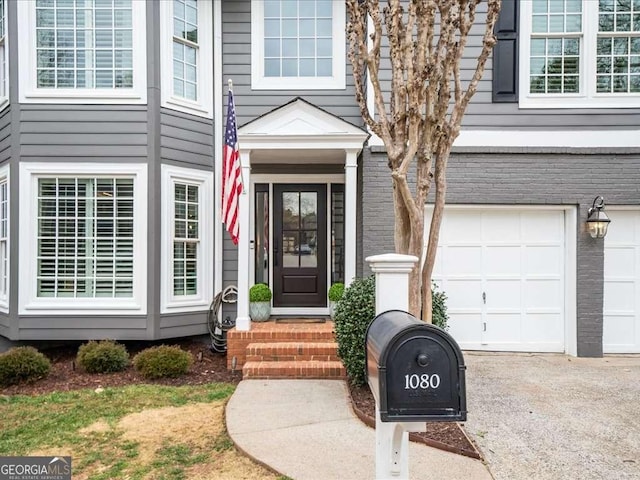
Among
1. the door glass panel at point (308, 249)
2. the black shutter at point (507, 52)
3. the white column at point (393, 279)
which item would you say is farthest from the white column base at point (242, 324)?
the black shutter at point (507, 52)

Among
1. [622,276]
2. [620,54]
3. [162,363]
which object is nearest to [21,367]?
[162,363]

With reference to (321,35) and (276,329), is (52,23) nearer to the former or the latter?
(321,35)

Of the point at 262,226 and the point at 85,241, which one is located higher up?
the point at 262,226

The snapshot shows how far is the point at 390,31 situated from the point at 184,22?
3.98 metres

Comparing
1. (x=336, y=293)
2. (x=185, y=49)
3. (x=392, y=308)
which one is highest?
(x=185, y=49)

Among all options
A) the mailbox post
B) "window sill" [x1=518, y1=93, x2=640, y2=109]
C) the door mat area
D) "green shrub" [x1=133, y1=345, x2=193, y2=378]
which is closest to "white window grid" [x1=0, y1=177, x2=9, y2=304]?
"green shrub" [x1=133, y1=345, x2=193, y2=378]

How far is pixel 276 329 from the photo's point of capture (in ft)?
18.5

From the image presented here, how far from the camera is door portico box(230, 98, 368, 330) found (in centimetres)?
561

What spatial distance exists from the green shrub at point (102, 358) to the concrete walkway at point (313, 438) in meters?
1.93

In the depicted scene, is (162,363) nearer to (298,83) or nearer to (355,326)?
(355,326)

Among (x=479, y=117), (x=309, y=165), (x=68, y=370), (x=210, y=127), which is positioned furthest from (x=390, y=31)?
(x=68, y=370)

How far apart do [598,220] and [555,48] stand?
2.48 metres

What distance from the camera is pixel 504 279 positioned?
19.7 feet

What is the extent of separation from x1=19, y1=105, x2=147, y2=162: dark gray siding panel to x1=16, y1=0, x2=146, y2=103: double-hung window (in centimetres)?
17
